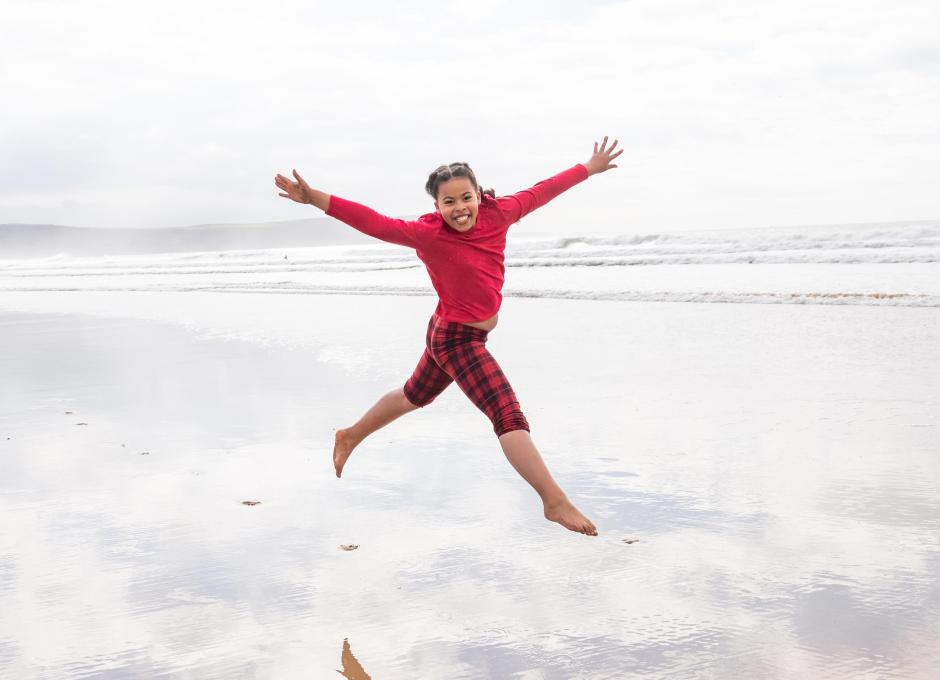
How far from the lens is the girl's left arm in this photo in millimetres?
4129

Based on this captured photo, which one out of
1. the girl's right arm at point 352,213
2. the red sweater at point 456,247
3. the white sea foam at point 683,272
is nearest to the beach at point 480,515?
the red sweater at point 456,247

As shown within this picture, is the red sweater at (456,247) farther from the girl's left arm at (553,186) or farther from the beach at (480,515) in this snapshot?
the beach at (480,515)

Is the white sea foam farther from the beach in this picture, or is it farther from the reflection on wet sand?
the reflection on wet sand

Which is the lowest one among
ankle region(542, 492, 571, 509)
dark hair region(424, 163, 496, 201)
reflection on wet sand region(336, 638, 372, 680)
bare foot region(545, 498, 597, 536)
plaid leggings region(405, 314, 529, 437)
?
reflection on wet sand region(336, 638, 372, 680)

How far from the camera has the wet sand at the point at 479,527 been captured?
267 cm

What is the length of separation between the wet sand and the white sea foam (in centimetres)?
607

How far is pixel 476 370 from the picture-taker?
3887 millimetres

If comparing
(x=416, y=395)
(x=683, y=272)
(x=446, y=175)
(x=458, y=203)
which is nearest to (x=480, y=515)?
(x=416, y=395)

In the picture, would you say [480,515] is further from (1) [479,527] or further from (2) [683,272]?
(2) [683,272]

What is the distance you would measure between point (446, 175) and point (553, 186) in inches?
25.4

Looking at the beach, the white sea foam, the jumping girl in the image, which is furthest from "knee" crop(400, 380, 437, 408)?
the white sea foam

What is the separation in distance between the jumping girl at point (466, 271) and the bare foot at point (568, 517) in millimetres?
13

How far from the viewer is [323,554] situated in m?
3.47

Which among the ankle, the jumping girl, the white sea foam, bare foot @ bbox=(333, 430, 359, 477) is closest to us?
the ankle
